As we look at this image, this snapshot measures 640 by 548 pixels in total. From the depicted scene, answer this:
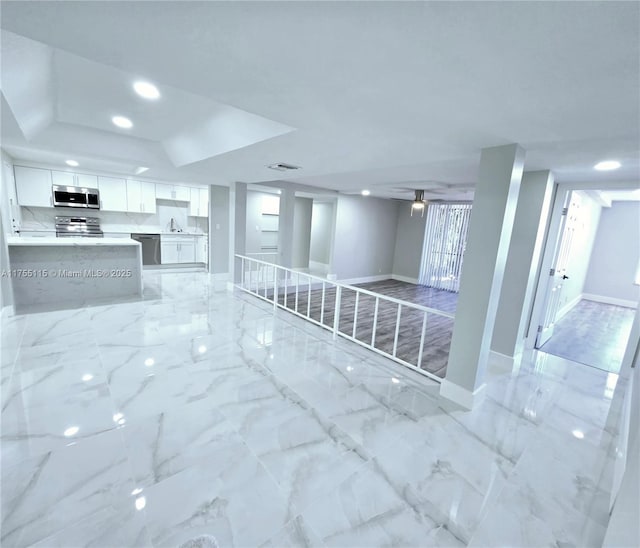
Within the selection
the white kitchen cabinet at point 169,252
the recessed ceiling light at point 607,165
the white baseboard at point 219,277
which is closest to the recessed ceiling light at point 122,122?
the white baseboard at point 219,277

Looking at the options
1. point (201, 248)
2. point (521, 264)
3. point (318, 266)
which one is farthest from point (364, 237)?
point (521, 264)

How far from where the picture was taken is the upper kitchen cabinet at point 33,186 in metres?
5.63

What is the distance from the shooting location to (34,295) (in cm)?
438

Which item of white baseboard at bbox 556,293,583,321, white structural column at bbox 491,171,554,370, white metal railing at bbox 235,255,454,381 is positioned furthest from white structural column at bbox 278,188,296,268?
white baseboard at bbox 556,293,583,321

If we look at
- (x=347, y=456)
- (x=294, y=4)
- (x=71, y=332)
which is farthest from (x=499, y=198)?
(x=71, y=332)

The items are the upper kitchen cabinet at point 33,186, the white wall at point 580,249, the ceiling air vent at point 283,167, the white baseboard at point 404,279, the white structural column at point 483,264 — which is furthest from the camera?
the white baseboard at point 404,279

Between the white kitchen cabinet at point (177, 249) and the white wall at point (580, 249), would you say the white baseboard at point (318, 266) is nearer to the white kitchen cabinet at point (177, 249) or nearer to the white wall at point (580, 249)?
the white kitchen cabinet at point (177, 249)

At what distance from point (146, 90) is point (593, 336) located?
6.73 m

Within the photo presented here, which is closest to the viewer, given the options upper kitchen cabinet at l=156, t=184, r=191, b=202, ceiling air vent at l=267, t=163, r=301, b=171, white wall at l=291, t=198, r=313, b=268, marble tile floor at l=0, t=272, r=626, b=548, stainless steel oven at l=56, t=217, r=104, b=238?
marble tile floor at l=0, t=272, r=626, b=548

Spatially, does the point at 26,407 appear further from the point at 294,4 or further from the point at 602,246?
the point at 602,246

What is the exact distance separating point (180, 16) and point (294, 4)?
1.47ft

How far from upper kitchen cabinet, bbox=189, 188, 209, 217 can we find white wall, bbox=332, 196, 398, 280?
3792 millimetres

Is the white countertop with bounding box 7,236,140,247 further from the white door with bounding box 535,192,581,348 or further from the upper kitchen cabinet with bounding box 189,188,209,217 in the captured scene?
the white door with bounding box 535,192,581,348

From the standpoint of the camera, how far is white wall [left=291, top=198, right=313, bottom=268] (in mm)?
8359
